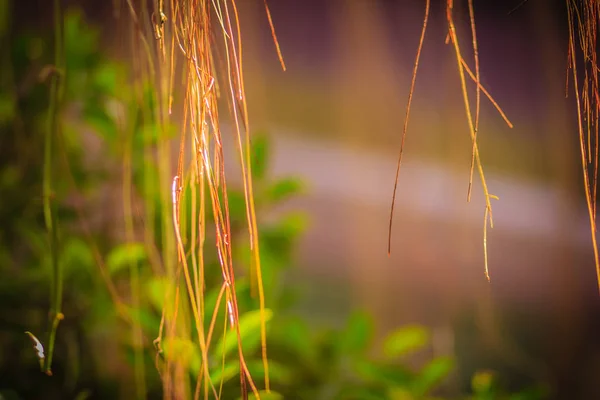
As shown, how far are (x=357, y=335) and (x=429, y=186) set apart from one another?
54 cm

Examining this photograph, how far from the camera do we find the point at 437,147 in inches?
49.0

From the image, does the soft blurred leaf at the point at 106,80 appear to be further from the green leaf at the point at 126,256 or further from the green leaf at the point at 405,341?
the green leaf at the point at 405,341

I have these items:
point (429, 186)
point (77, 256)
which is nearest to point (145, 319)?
point (77, 256)

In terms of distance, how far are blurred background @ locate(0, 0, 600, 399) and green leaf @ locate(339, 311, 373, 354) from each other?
405mm

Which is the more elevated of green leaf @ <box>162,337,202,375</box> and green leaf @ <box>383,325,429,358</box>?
green leaf @ <box>162,337,202,375</box>

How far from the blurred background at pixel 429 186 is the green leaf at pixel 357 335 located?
0.41 m

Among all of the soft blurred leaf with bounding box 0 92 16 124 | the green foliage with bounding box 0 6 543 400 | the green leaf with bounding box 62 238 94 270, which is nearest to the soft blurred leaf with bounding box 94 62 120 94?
the green foliage with bounding box 0 6 543 400

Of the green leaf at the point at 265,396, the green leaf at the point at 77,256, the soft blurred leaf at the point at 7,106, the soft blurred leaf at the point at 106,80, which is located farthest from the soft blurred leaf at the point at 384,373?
the soft blurred leaf at the point at 7,106

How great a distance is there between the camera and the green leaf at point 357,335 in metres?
0.84

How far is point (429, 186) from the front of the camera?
1246mm

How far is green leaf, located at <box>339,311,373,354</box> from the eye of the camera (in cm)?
84

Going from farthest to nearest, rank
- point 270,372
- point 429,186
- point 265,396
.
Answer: point 429,186 < point 270,372 < point 265,396

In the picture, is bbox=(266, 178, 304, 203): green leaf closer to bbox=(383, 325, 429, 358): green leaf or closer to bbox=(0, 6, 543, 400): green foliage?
bbox=(0, 6, 543, 400): green foliage

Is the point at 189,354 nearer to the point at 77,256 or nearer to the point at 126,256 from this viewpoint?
the point at 126,256
